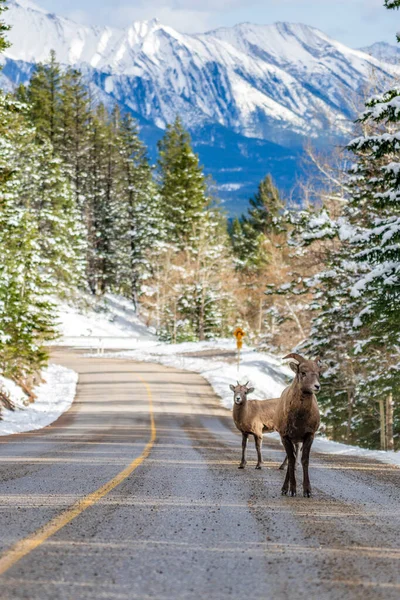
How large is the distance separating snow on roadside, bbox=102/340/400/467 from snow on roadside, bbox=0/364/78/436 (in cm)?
842

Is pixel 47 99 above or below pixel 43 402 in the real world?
→ above

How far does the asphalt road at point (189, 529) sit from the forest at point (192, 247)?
7245 mm

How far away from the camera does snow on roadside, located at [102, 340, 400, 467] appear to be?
40.5 metres

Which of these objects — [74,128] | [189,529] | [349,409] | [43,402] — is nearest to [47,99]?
[74,128]

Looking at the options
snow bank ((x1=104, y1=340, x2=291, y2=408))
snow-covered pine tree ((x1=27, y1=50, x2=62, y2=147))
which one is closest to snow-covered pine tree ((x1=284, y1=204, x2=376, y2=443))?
snow bank ((x1=104, y1=340, x2=291, y2=408))

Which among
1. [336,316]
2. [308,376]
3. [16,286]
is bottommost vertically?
[308,376]

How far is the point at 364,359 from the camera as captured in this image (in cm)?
2377

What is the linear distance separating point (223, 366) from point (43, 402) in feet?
56.8

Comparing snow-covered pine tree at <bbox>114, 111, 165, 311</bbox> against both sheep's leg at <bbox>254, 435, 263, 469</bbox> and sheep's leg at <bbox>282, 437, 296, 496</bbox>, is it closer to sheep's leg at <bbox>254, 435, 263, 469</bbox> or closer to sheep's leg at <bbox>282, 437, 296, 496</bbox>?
sheep's leg at <bbox>254, 435, 263, 469</bbox>

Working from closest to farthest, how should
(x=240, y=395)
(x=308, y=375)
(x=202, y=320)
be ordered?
(x=308, y=375) → (x=240, y=395) → (x=202, y=320)

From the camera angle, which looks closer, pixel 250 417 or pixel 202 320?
pixel 250 417

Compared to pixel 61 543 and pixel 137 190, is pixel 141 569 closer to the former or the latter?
pixel 61 543

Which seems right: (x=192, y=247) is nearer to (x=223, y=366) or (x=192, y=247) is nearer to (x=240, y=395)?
(x=223, y=366)

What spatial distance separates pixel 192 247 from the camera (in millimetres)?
73375
